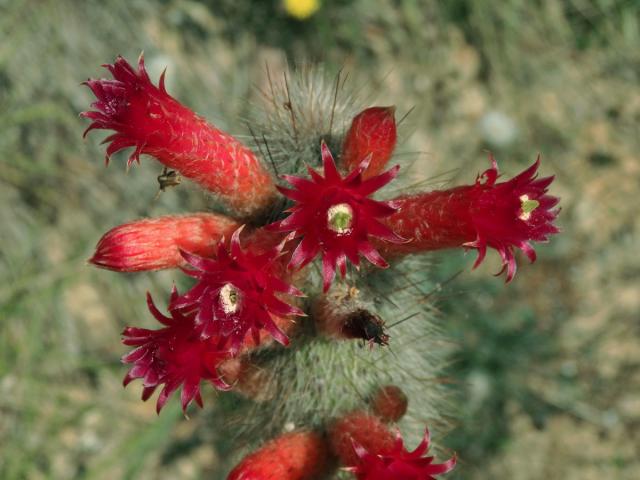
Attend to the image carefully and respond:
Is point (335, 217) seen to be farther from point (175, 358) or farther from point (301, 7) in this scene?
point (301, 7)

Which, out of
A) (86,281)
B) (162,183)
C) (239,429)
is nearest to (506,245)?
(162,183)

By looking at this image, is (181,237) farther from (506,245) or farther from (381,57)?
(381,57)

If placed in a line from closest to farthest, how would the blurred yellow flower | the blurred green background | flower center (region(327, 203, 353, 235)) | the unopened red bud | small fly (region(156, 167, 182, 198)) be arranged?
flower center (region(327, 203, 353, 235)) < the unopened red bud < small fly (region(156, 167, 182, 198)) < the blurred green background < the blurred yellow flower

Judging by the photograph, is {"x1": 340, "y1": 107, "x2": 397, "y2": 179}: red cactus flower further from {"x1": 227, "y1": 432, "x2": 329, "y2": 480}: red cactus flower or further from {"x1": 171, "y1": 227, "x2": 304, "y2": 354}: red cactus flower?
{"x1": 227, "y1": 432, "x2": 329, "y2": 480}: red cactus flower

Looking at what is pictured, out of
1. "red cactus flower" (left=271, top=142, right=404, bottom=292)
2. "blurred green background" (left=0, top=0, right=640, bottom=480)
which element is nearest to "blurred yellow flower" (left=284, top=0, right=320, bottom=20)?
"blurred green background" (left=0, top=0, right=640, bottom=480)

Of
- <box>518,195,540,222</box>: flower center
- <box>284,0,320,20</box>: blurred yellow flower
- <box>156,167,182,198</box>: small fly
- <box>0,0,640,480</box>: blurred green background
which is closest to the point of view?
<box>518,195,540,222</box>: flower center

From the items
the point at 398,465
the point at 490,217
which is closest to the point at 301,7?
the point at 490,217

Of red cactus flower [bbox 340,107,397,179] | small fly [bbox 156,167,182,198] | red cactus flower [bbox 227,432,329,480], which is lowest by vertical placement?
red cactus flower [bbox 227,432,329,480]
